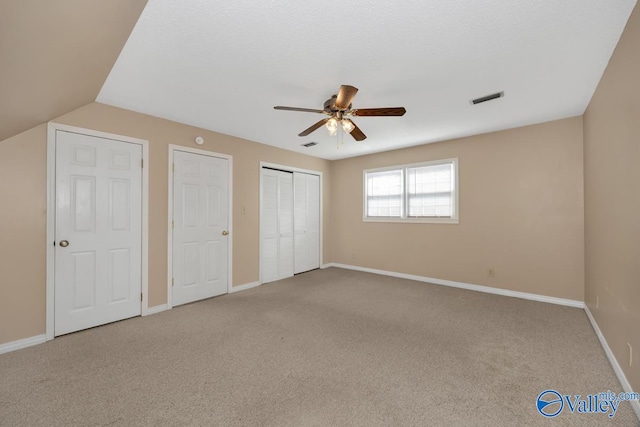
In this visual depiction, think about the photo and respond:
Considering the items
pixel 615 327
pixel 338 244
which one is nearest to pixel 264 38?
pixel 615 327

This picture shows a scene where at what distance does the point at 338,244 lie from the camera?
6.24 m

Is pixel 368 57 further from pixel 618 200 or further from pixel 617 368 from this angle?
pixel 617 368

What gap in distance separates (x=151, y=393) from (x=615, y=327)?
12.0 ft

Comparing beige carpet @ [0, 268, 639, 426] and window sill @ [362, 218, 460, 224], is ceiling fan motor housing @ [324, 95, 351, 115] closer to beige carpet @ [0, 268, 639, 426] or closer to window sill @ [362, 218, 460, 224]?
beige carpet @ [0, 268, 639, 426]

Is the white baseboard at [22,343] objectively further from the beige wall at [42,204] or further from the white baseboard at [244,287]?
the white baseboard at [244,287]

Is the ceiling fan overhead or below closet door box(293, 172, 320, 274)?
overhead

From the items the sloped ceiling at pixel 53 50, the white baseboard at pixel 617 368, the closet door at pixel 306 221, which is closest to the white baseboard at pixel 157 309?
the sloped ceiling at pixel 53 50

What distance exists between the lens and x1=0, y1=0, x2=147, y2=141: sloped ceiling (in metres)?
1.13

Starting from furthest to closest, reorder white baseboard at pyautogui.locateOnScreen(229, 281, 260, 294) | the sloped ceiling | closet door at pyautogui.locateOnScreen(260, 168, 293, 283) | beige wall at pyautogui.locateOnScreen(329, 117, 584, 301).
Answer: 1. closet door at pyautogui.locateOnScreen(260, 168, 293, 283)
2. white baseboard at pyautogui.locateOnScreen(229, 281, 260, 294)
3. beige wall at pyautogui.locateOnScreen(329, 117, 584, 301)
4. the sloped ceiling

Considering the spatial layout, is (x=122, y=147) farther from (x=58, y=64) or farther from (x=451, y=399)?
(x=451, y=399)

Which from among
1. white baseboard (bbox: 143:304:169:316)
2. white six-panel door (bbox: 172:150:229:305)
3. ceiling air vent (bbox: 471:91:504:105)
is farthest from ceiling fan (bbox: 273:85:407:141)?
white baseboard (bbox: 143:304:169:316)

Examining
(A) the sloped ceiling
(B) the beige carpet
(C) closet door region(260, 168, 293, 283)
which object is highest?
(A) the sloped ceiling

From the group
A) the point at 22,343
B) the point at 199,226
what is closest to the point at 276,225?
A: the point at 199,226

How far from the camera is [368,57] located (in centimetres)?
218
